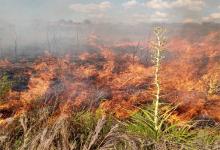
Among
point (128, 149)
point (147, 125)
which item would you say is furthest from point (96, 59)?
point (128, 149)

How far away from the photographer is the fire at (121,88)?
14227mm

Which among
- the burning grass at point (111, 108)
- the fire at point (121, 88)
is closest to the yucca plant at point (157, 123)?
the burning grass at point (111, 108)

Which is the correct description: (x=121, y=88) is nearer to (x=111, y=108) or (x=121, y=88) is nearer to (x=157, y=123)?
(x=111, y=108)

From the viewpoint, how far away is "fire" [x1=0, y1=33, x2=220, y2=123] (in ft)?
46.7

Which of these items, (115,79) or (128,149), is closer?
(128,149)

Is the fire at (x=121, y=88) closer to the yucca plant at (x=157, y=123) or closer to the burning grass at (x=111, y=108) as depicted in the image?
the burning grass at (x=111, y=108)

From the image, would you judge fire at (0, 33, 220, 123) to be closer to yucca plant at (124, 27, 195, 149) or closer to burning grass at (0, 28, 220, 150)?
burning grass at (0, 28, 220, 150)

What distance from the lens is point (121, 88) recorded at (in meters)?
19.2

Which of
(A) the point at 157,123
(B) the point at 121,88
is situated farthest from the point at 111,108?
(A) the point at 157,123

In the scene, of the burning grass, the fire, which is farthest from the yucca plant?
the fire

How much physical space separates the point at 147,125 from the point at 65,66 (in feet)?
52.4

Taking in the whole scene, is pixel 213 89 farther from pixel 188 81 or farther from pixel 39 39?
pixel 39 39

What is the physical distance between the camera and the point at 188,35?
148 ft

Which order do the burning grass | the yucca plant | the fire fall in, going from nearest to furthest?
the burning grass < the yucca plant < the fire
